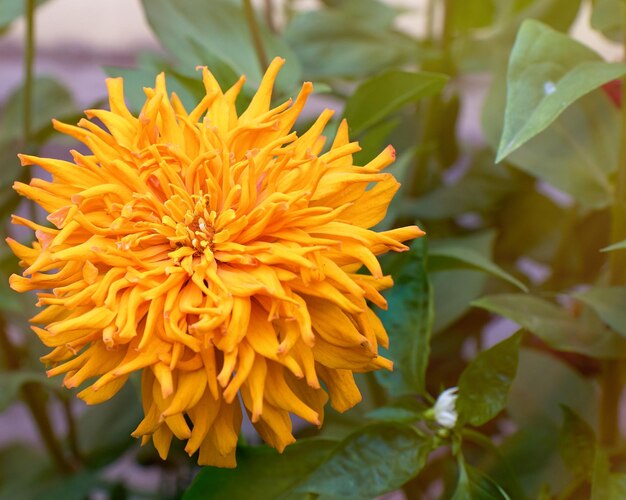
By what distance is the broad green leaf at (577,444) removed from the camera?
291 mm

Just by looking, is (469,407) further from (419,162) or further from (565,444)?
(419,162)

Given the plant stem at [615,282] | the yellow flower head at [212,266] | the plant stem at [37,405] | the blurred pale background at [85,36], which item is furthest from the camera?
the blurred pale background at [85,36]

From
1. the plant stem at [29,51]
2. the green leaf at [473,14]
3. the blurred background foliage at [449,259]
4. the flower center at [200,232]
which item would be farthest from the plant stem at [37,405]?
the green leaf at [473,14]

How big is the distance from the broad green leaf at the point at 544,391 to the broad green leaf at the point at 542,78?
0.55 feet

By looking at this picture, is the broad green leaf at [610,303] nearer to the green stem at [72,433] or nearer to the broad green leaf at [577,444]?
the broad green leaf at [577,444]

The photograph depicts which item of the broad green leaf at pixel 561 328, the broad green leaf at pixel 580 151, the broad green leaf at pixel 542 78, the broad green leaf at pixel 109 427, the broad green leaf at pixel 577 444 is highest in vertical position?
the broad green leaf at pixel 542 78

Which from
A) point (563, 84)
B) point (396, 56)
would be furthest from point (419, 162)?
point (563, 84)

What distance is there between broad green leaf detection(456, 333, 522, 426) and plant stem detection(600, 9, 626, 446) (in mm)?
92

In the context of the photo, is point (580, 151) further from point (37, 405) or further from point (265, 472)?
point (37, 405)

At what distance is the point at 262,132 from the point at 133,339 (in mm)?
78

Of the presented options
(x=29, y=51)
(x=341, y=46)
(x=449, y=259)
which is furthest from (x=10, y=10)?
(x=449, y=259)

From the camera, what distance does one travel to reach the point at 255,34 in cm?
35

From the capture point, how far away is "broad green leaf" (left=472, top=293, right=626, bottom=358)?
0.30 metres

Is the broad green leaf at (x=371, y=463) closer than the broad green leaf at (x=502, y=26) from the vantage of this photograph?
Yes
